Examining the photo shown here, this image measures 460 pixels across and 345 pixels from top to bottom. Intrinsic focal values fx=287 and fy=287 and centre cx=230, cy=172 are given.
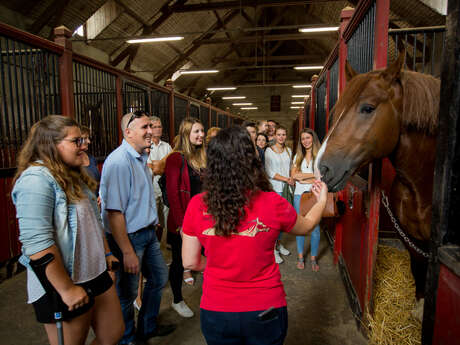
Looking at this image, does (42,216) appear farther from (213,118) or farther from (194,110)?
(213,118)

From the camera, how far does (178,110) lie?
22.2ft

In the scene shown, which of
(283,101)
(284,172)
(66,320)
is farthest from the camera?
(283,101)

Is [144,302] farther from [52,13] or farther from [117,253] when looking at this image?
[52,13]

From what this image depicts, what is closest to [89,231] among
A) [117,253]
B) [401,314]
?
[117,253]

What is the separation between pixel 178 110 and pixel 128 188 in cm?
526

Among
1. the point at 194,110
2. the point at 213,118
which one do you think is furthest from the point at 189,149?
the point at 213,118

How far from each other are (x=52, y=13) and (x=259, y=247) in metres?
8.85

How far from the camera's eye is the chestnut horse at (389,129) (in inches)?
57.1

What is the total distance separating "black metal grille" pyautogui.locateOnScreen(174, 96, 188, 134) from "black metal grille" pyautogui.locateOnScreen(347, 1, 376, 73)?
4441 millimetres

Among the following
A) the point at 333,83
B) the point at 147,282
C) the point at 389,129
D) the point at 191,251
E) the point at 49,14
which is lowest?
→ the point at 147,282

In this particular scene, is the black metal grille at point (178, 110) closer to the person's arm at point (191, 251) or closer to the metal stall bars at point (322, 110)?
the metal stall bars at point (322, 110)

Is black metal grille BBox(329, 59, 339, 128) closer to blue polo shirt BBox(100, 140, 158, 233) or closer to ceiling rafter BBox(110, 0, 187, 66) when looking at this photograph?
blue polo shirt BBox(100, 140, 158, 233)

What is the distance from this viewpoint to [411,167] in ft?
5.20

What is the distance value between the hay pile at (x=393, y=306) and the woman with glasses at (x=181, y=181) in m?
1.44
